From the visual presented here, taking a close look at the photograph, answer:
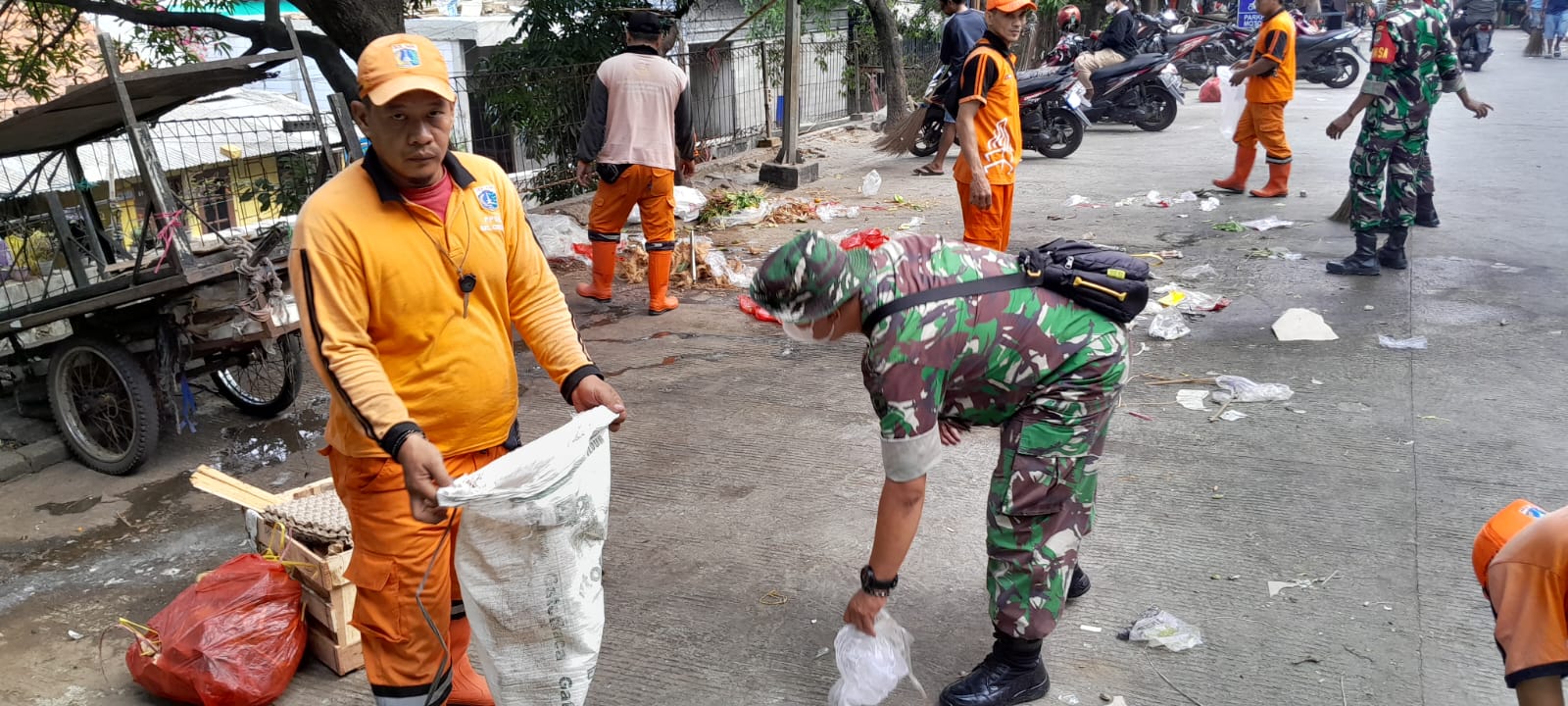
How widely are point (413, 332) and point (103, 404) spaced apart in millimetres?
3280

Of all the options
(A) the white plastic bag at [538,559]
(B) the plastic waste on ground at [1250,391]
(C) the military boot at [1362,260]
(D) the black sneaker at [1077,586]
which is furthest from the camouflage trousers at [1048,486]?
(C) the military boot at [1362,260]

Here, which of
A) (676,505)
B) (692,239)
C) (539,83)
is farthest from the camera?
(539,83)

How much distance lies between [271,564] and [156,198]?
6.28 feet

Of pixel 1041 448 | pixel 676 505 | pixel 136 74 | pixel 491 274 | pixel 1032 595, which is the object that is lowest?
pixel 676 505

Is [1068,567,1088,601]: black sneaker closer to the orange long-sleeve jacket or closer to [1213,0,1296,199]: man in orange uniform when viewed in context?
the orange long-sleeve jacket

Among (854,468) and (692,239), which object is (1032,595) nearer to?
(854,468)

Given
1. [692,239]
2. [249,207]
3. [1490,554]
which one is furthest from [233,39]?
[1490,554]

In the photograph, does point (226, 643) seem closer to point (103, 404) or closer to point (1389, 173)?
point (103, 404)

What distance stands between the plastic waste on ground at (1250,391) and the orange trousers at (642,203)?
10.9 ft

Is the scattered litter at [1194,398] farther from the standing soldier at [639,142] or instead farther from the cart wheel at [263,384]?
the cart wheel at [263,384]

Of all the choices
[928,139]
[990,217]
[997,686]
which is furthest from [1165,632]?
[928,139]

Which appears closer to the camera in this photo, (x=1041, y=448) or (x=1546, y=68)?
(x=1041, y=448)

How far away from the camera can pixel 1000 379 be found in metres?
2.54

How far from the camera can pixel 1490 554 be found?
6.28 ft
